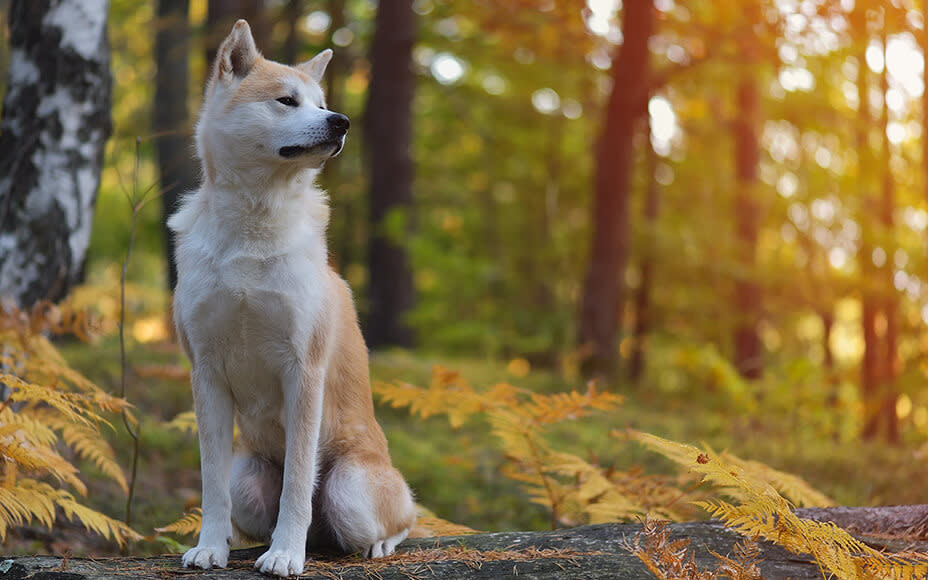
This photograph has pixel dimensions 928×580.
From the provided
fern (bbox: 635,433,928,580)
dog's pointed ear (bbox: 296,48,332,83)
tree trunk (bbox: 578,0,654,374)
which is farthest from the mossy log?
tree trunk (bbox: 578,0,654,374)

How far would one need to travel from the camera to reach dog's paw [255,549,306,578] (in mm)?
2934

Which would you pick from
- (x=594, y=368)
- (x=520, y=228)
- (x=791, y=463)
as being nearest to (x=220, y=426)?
(x=791, y=463)

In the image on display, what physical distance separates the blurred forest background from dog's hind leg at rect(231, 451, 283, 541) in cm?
170

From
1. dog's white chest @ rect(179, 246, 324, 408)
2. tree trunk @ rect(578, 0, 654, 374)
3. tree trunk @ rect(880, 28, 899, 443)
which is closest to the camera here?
dog's white chest @ rect(179, 246, 324, 408)

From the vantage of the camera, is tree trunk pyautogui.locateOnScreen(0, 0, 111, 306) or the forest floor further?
the forest floor

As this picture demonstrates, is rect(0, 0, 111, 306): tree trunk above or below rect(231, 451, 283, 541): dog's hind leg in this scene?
above

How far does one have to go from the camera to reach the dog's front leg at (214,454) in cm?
316

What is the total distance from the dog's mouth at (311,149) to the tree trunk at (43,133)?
190 cm

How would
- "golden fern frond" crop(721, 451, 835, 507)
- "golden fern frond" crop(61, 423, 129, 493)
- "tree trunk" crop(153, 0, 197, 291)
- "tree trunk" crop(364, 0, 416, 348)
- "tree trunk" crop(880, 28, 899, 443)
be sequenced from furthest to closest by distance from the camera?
"tree trunk" crop(153, 0, 197, 291), "tree trunk" crop(364, 0, 416, 348), "tree trunk" crop(880, 28, 899, 443), "golden fern frond" crop(721, 451, 835, 507), "golden fern frond" crop(61, 423, 129, 493)

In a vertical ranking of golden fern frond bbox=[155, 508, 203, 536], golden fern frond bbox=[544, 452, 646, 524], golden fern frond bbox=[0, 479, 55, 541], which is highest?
golden fern frond bbox=[0, 479, 55, 541]

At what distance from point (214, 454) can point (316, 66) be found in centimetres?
171

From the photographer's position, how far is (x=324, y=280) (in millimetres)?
3305

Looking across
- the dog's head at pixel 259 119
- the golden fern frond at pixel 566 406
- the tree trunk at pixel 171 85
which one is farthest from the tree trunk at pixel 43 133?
the tree trunk at pixel 171 85

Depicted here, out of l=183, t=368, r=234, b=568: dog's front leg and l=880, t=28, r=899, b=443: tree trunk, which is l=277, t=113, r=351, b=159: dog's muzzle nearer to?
l=183, t=368, r=234, b=568: dog's front leg
